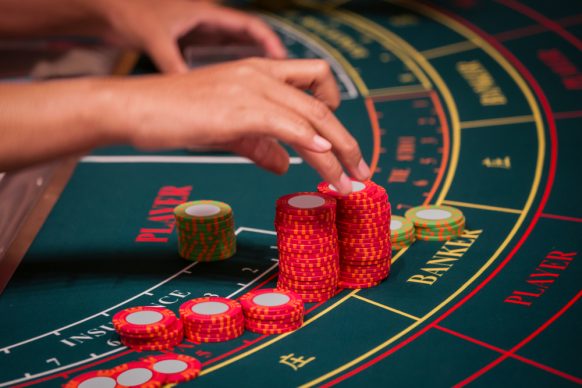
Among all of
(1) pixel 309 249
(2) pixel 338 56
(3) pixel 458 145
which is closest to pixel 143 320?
(1) pixel 309 249

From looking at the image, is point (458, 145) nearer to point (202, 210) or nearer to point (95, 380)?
point (202, 210)

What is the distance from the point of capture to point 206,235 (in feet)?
10.6

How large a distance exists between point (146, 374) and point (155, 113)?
2.14 feet

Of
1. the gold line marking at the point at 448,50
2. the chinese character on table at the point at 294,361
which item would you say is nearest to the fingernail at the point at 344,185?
the chinese character on table at the point at 294,361

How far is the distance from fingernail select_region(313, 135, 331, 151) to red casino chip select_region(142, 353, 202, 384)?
64 centimetres

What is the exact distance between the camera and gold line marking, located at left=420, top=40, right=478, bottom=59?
5.12 m

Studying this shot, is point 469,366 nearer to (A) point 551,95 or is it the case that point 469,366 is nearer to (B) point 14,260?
(B) point 14,260

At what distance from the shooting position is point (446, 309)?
9.30ft

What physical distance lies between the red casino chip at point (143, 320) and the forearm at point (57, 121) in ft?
1.60

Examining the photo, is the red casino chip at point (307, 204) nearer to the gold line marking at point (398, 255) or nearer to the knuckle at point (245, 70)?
the gold line marking at point (398, 255)

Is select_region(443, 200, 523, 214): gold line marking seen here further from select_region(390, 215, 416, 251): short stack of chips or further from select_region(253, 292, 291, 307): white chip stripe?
select_region(253, 292, 291, 307): white chip stripe

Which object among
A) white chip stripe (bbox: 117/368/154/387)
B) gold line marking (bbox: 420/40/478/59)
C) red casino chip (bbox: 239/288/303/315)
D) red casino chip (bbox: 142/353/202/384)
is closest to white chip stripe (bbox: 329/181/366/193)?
red casino chip (bbox: 239/288/303/315)

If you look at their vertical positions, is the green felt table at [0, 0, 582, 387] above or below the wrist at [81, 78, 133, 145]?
below

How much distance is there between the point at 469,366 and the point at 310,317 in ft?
1.71
